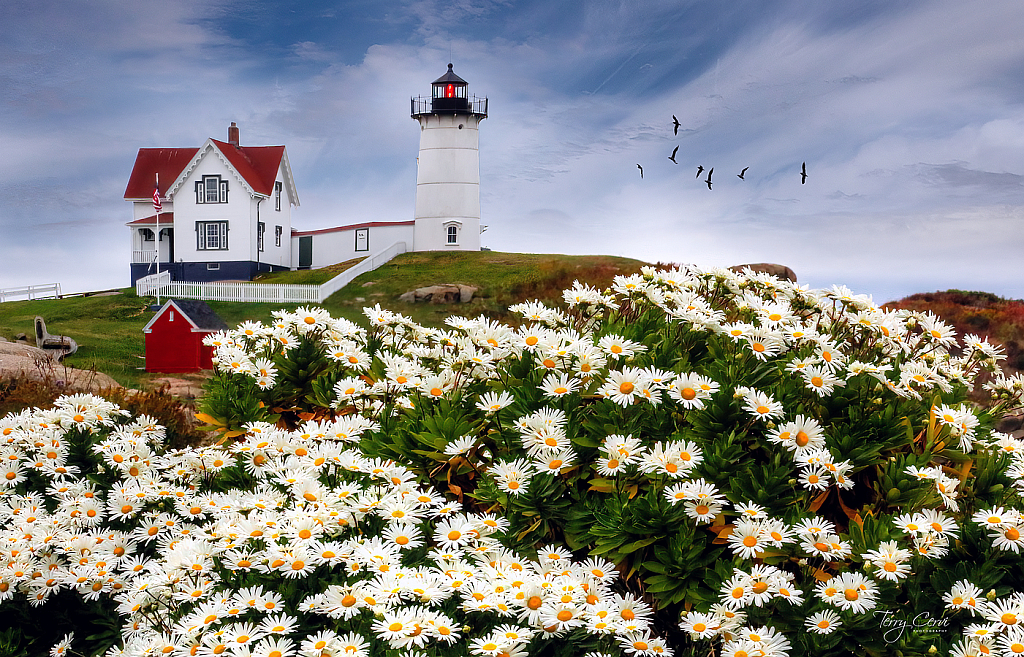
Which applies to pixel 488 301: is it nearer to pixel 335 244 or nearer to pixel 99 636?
pixel 335 244

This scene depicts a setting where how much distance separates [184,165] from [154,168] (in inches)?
76.5

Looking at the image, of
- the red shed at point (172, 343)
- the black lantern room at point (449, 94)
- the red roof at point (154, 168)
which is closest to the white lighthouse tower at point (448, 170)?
the black lantern room at point (449, 94)

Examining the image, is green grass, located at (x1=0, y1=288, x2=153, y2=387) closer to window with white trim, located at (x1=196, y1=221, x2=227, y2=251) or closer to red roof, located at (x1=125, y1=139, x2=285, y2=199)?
window with white trim, located at (x1=196, y1=221, x2=227, y2=251)

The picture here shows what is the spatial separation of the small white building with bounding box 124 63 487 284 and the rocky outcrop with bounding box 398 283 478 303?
8.18 m

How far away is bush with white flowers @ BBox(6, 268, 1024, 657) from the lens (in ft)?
9.76

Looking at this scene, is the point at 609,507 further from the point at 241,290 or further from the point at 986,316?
the point at 241,290

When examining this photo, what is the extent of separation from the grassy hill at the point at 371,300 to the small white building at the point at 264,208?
164 cm

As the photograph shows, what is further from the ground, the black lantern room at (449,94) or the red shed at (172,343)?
the black lantern room at (449,94)

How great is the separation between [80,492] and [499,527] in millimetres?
2858

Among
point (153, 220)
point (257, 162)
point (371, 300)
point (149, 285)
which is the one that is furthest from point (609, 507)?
point (153, 220)

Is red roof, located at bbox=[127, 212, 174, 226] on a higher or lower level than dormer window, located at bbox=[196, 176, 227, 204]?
lower

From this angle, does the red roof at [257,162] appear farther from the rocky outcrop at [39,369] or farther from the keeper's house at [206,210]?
the rocky outcrop at [39,369]

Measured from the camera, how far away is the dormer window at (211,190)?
1405 inches

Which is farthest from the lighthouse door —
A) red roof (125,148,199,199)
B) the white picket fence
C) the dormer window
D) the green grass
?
the green grass
